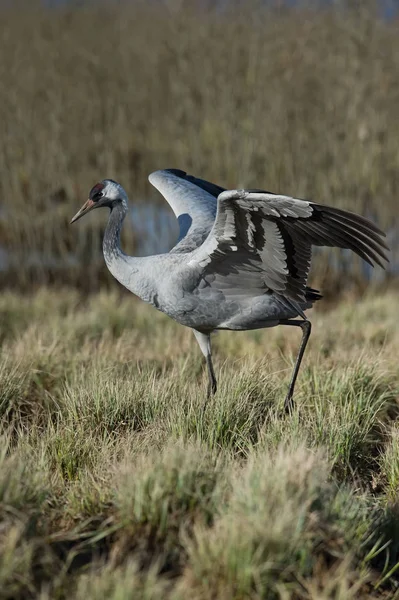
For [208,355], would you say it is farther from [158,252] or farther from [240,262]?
[158,252]

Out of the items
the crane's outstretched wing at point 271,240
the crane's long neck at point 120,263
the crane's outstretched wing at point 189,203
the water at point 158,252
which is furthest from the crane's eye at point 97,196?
the water at point 158,252

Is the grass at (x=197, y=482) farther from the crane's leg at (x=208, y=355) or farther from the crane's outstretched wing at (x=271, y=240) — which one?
the crane's outstretched wing at (x=271, y=240)

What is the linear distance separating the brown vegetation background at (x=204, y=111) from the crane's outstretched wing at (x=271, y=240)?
17.1ft

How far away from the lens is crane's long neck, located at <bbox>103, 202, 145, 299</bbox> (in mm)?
4297

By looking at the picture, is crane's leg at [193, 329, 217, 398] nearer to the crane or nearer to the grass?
the crane

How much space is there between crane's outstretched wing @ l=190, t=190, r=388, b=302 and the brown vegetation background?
17.1ft

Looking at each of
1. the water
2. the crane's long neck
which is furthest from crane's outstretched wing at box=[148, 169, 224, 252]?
the water

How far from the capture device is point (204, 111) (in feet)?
34.0

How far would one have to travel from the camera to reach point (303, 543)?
2.50 meters

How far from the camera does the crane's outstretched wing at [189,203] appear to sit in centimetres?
477

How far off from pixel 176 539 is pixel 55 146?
27.2 feet

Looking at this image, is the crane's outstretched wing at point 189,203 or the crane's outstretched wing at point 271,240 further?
the crane's outstretched wing at point 189,203

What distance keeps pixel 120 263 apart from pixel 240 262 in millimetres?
666

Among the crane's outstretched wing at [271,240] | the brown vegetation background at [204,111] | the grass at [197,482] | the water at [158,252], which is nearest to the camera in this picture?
the grass at [197,482]
